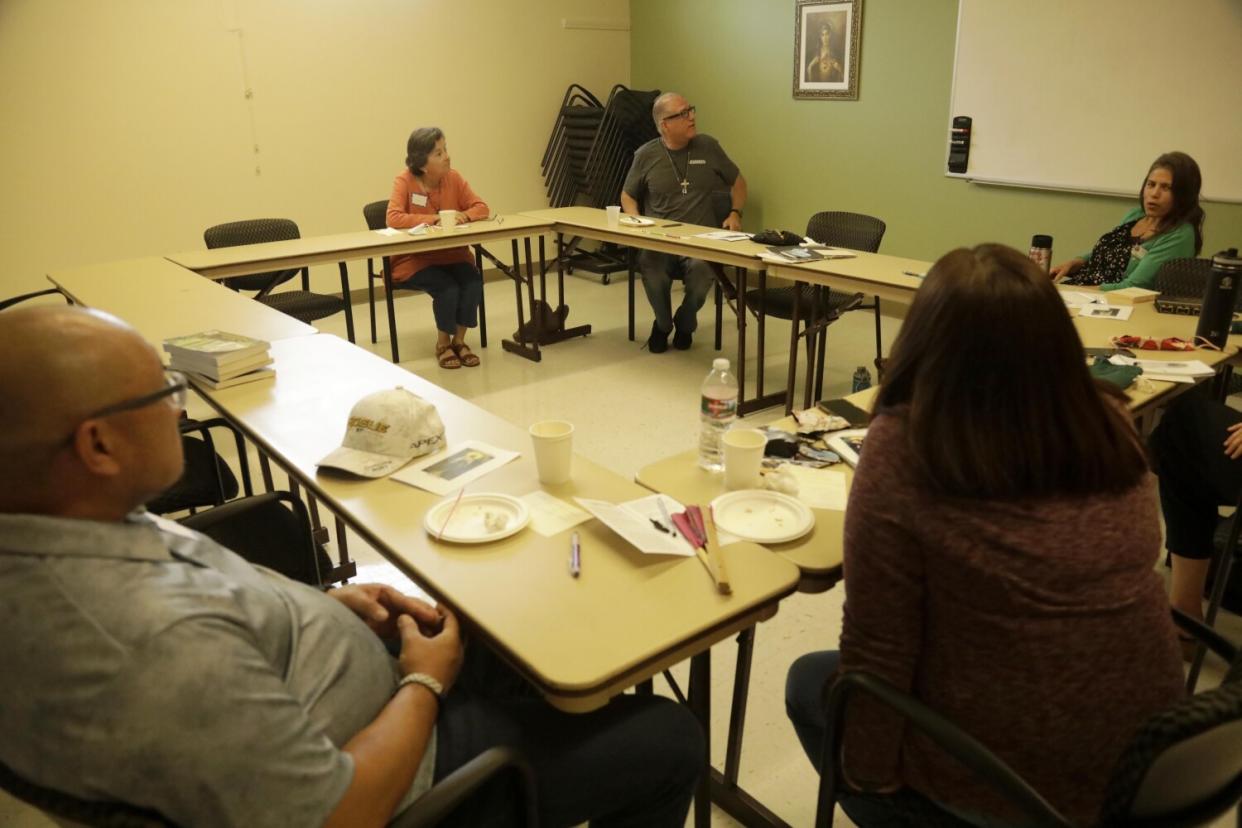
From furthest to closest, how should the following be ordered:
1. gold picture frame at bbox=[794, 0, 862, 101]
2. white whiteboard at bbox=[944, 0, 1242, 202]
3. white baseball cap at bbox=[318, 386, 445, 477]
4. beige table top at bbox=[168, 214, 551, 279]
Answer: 1. gold picture frame at bbox=[794, 0, 862, 101]
2. white whiteboard at bbox=[944, 0, 1242, 202]
3. beige table top at bbox=[168, 214, 551, 279]
4. white baseball cap at bbox=[318, 386, 445, 477]

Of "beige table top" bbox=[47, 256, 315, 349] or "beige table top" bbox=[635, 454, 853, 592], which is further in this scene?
"beige table top" bbox=[47, 256, 315, 349]

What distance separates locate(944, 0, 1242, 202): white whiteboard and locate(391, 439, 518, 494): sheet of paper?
393cm

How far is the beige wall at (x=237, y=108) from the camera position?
15.8 ft

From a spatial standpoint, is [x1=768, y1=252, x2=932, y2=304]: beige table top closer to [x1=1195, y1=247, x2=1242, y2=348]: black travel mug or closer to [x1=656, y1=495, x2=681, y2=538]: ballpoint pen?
[x1=1195, y1=247, x2=1242, y2=348]: black travel mug

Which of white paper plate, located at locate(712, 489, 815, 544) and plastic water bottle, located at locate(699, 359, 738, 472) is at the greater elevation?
plastic water bottle, located at locate(699, 359, 738, 472)

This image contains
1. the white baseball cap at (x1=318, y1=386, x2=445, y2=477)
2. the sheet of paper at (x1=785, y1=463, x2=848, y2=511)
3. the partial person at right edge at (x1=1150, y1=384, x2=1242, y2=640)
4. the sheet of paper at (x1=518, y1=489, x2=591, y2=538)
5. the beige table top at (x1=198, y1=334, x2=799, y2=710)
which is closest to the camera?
the beige table top at (x1=198, y1=334, x2=799, y2=710)

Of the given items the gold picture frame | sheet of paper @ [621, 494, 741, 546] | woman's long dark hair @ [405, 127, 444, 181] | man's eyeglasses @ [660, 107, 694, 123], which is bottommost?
sheet of paper @ [621, 494, 741, 546]

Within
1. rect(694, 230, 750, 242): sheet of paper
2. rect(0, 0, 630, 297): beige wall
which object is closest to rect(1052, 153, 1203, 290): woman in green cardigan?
rect(694, 230, 750, 242): sheet of paper

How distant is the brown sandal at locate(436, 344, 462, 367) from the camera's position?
4637 mm

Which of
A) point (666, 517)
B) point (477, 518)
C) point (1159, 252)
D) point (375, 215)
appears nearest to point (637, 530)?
point (666, 517)

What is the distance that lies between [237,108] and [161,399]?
16.4 feet

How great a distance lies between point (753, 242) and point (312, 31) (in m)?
3.31

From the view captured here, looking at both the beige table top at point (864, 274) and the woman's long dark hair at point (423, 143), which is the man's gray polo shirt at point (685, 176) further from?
the beige table top at point (864, 274)

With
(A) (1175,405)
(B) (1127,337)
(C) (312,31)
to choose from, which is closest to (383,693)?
(A) (1175,405)
